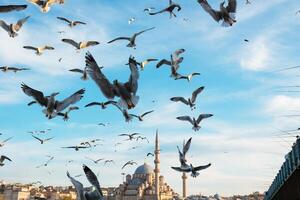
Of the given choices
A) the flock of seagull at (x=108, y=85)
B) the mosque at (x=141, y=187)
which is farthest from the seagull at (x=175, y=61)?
the mosque at (x=141, y=187)

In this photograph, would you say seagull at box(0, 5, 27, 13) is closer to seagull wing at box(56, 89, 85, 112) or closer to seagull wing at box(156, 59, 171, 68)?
seagull wing at box(56, 89, 85, 112)

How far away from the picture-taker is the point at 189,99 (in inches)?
784

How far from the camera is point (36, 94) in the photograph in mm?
17422

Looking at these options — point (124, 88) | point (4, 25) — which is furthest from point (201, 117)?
point (4, 25)

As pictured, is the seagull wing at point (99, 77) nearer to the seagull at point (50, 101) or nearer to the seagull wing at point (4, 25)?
the seagull at point (50, 101)

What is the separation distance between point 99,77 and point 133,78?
97cm

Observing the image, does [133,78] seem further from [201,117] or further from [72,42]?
[201,117]

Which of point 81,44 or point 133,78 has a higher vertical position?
point 81,44

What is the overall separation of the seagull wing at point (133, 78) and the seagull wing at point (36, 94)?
13.2 feet

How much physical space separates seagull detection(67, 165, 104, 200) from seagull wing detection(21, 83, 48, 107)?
429cm

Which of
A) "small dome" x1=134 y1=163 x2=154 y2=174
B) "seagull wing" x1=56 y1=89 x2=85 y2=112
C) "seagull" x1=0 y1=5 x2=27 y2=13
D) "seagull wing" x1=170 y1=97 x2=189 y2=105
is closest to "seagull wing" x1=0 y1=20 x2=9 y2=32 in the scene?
"seagull wing" x1=56 y1=89 x2=85 y2=112

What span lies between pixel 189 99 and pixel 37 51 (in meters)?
6.70

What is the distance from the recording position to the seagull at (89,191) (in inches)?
490

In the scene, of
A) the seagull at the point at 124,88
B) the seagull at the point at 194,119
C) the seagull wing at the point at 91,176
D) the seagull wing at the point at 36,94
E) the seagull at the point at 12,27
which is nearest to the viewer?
the seagull wing at the point at 91,176
